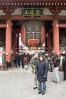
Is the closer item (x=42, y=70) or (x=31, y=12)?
(x=42, y=70)

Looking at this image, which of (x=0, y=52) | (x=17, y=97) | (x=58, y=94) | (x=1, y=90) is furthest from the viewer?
(x=0, y=52)

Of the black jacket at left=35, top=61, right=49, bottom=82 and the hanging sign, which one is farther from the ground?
the hanging sign

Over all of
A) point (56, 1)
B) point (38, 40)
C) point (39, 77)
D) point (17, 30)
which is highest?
point (56, 1)

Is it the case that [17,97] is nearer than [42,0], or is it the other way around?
[17,97]

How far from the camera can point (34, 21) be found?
38.4 ft

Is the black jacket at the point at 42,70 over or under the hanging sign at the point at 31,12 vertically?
under

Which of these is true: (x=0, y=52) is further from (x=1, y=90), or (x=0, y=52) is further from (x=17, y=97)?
(x=17, y=97)

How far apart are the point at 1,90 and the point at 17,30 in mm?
11273

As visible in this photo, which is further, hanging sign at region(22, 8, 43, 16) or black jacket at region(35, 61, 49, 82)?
hanging sign at region(22, 8, 43, 16)

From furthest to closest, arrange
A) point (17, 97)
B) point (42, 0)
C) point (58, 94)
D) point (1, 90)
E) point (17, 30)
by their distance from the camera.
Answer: point (17, 30), point (42, 0), point (1, 90), point (58, 94), point (17, 97)

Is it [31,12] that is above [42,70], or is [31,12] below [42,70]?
above

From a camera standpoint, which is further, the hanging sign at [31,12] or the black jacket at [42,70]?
the hanging sign at [31,12]

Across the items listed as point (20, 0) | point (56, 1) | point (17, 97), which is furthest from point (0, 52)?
point (17, 97)

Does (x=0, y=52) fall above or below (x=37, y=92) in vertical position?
A: above
